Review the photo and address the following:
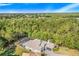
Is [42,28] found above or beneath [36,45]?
above

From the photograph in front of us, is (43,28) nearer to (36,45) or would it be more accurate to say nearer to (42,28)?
(42,28)

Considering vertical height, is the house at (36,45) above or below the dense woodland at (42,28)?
→ below

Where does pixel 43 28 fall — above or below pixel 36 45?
above

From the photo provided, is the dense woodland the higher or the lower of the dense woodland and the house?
the higher

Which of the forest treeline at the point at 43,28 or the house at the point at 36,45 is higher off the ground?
the forest treeline at the point at 43,28

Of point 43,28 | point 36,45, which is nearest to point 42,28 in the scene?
point 43,28

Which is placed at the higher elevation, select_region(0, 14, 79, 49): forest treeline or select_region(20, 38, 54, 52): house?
select_region(0, 14, 79, 49): forest treeline
